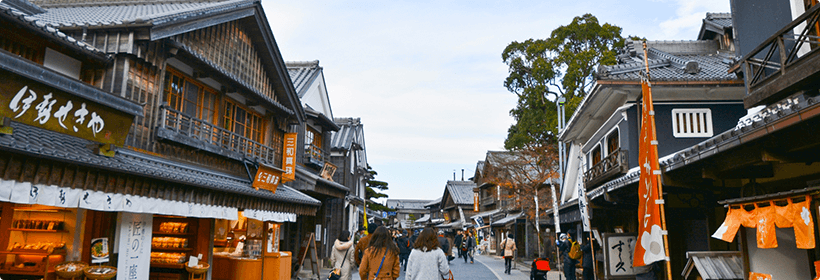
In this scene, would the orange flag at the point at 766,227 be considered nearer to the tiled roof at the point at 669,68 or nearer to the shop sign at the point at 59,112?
the tiled roof at the point at 669,68

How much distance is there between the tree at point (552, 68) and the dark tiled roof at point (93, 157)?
2008 centimetres

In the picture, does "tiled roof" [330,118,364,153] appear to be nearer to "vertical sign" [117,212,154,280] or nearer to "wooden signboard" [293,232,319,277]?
"wooden signboard" [293,232,319,277]

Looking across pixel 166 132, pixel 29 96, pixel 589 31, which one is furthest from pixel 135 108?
pixel 589 31

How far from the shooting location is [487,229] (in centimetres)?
5275

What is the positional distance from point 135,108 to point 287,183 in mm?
10018

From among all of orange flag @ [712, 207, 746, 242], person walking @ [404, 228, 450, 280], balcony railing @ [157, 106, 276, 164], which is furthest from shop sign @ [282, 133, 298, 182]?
orange flag @ [712, 207, 746, 242]

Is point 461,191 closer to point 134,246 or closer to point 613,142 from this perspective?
point 613,142

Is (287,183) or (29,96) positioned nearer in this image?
(29,96)

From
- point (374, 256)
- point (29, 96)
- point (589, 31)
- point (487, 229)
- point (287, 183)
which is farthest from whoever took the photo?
point (487, 229)

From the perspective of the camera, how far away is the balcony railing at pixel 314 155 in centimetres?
2175

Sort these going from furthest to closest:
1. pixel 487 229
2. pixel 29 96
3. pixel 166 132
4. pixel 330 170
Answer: pixel 487 229, pixel 330 170, pixel 166 132, pixel 29 96

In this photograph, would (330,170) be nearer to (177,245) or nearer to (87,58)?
(177,245)

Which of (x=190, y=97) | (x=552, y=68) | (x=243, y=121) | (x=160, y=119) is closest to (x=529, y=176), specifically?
(x=552, y=68)

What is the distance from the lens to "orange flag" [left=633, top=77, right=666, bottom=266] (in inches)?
299
